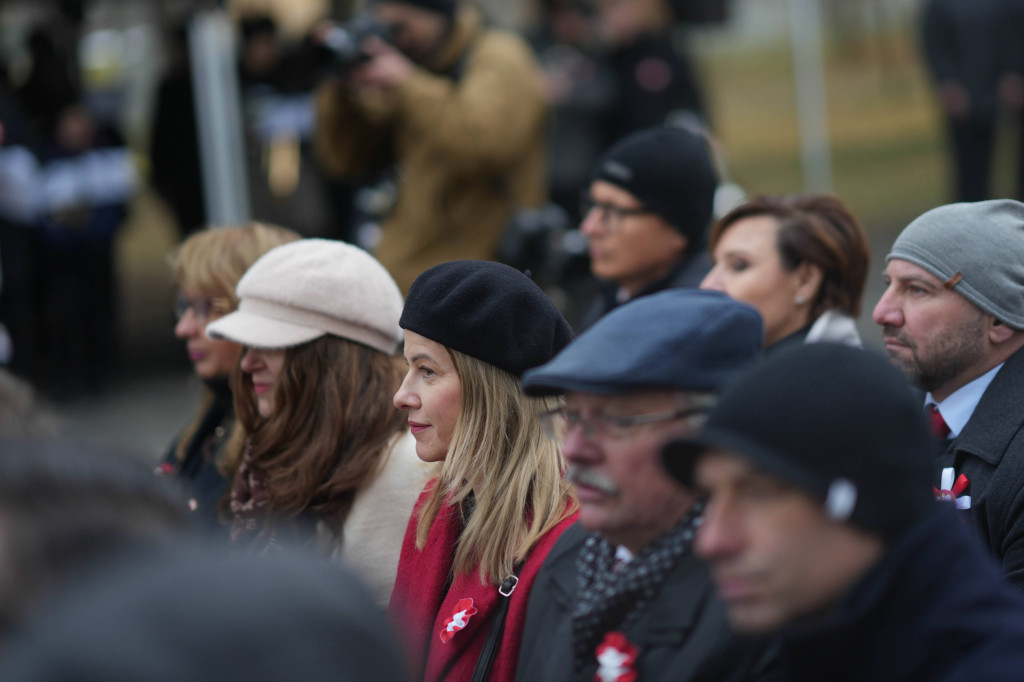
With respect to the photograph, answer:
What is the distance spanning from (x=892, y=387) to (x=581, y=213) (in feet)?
22.9

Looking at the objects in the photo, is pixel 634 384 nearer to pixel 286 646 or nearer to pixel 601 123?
pixel 286 646

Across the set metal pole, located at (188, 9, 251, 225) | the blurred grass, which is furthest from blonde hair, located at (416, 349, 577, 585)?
the blurred grass

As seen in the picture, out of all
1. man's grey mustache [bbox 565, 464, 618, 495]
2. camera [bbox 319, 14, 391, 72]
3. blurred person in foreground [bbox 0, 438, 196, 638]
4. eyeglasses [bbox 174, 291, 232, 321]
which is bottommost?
eyeglasses [bbox 174, 291, 232, 321]

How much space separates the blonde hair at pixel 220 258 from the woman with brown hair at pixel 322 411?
0.39 metres

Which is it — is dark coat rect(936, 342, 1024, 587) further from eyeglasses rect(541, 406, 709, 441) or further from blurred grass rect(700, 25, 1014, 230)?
blurred grass rect(700, 25, 1014, 230)

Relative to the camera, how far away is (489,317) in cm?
291

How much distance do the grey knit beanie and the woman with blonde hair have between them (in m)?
0.93

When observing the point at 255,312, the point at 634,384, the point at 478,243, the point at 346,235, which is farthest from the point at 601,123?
the point at 634,384

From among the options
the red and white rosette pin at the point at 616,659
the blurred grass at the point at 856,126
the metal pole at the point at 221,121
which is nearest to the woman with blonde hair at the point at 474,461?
the red and white rosette pin at the point at 616,659

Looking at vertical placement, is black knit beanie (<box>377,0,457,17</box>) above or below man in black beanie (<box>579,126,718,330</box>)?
above

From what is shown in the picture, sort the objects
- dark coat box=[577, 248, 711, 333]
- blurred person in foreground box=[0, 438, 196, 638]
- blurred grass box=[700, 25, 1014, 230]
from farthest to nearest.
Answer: blurred grass box=[700, 25, 1014, 230]
dark coat box=[577, 248, 711, 333]
blurred person in foreground box=[0, 438, 196, 638]

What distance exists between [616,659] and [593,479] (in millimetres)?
303

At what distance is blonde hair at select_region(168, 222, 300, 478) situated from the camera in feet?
13.6

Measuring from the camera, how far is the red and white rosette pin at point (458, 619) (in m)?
2.71
